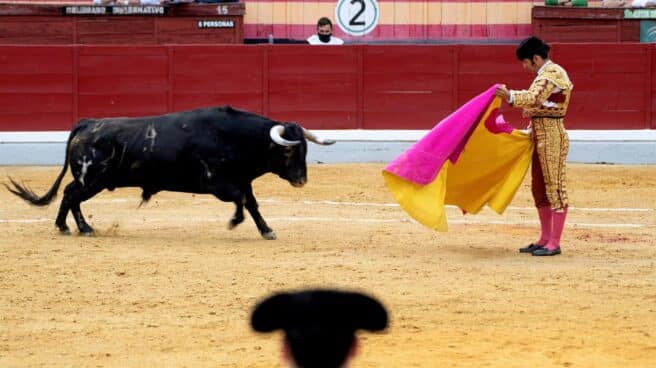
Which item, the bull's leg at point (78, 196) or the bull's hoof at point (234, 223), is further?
the bull's hoof at point (234, 223)

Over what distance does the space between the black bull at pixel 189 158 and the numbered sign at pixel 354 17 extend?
7.12 m

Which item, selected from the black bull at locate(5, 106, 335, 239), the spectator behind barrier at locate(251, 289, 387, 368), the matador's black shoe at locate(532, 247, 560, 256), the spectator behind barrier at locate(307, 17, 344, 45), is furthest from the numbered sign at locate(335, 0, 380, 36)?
the spectator behind barrier at locate(251, 289, 387, 368)

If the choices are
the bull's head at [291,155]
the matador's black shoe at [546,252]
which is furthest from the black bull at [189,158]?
the matador's black shoe at [546,252]

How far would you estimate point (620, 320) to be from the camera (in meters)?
5.82

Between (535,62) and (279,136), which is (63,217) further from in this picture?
(535,62)

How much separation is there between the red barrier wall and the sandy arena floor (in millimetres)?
3194

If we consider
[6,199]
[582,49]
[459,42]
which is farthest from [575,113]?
[6,199]

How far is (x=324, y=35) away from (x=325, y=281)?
7678 mm

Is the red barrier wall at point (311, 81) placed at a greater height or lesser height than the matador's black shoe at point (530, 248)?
greater

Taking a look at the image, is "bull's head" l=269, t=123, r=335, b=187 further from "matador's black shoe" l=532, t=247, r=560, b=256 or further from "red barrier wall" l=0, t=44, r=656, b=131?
"red barrier wall" l=0, t=44, r=656, b=131

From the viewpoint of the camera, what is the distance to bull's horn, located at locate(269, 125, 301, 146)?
857 centimetres

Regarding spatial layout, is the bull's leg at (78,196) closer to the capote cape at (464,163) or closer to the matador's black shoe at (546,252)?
the capote cape at (464,163)

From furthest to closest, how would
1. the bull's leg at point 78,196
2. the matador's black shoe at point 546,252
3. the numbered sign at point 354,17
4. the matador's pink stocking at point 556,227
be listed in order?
1. the numbered sign at point 354,17
2. the bull's leg at point 78,196
3. the matador's black shoe at point 546,252
4. the matador's pink stocking at point 556,227

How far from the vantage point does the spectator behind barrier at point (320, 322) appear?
1.55 m
